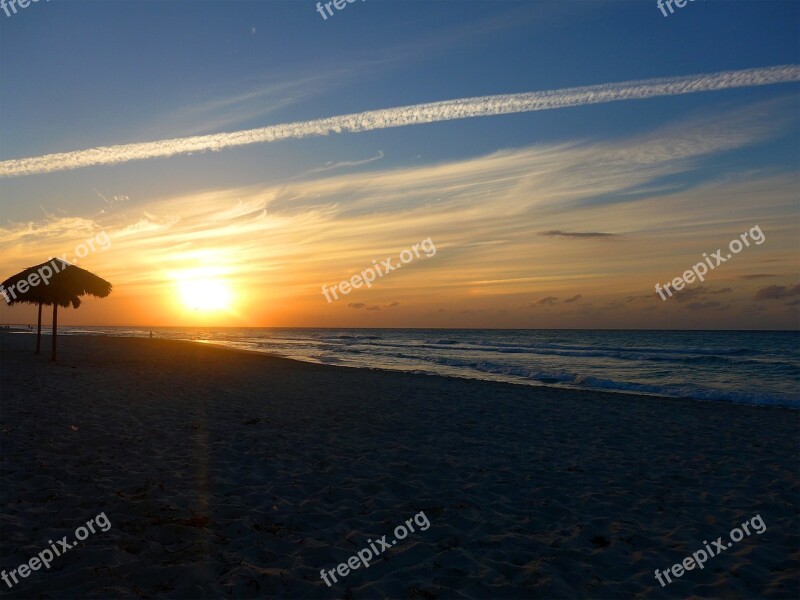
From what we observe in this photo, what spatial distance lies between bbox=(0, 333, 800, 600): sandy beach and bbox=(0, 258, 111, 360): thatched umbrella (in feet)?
29.6

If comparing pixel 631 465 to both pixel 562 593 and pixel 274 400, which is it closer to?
pixel 562 593

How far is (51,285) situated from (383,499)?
800 inches

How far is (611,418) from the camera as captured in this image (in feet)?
44.6

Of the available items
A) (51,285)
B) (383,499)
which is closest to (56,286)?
(51,285)

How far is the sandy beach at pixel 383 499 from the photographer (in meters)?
4.80

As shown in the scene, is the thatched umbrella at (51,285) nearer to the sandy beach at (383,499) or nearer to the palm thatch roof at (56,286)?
the palm thatch roof at (56,286)

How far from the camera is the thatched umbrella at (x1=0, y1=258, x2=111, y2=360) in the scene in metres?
20.9

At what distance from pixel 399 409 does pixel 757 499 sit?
837 centimetres

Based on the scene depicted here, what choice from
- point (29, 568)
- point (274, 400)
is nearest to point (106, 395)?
point (274, 400)

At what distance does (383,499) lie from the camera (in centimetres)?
677

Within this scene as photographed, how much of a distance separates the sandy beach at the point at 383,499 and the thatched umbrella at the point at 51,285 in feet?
29.6

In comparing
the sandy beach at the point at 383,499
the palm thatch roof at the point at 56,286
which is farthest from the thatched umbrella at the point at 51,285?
the sandy beach at the point at 383,499

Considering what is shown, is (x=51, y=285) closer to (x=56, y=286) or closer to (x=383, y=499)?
(x=56, y=286)

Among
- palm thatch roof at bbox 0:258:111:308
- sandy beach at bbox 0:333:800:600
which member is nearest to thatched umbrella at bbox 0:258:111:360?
palm thatch roof at bbox 0:258:111:308
